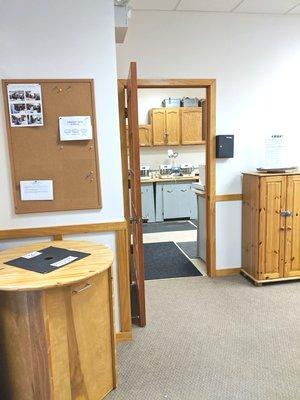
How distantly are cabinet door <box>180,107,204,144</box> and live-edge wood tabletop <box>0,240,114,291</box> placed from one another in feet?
15.9

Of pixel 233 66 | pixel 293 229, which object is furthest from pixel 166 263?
pixel 233 66

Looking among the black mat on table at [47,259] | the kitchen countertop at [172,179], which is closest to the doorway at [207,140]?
the black mat on table at [47,259]

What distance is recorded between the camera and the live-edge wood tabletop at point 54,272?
4.64 ft

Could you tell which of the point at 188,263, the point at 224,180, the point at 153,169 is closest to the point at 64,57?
the point at 224,180

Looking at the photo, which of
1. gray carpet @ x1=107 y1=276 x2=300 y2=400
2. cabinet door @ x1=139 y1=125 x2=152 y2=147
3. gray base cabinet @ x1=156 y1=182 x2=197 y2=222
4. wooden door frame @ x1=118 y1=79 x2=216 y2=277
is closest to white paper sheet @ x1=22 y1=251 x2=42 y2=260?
gray carpet @ x1=107 y1=276 x2=300 y2=400

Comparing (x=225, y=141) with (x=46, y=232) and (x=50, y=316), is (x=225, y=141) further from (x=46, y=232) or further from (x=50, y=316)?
(x=50, y=316)

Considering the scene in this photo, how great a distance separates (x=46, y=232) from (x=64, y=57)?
1.19 meters

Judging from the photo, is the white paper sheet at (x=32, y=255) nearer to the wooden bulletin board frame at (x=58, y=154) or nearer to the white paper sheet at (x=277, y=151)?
the wooden bulletin board frame at (x=58, y=154)

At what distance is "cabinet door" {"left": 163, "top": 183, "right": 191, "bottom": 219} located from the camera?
6.17m

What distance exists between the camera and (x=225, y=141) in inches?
130

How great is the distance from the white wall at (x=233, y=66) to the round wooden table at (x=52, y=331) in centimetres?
218

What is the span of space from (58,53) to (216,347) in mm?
2344

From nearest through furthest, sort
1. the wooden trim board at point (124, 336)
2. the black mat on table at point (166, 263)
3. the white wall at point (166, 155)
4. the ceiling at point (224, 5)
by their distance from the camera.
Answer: the wooden trim board at point (124, 336)
the ceiling at point (224, 5)
the black mat on table at point (166, 263)
the white wall at point (166, 155)

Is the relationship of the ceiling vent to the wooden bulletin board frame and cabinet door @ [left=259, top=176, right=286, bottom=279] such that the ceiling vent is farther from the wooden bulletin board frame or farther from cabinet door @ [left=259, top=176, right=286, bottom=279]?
cabinet door @ [left=259, top=176, right=286, bottom=279]
